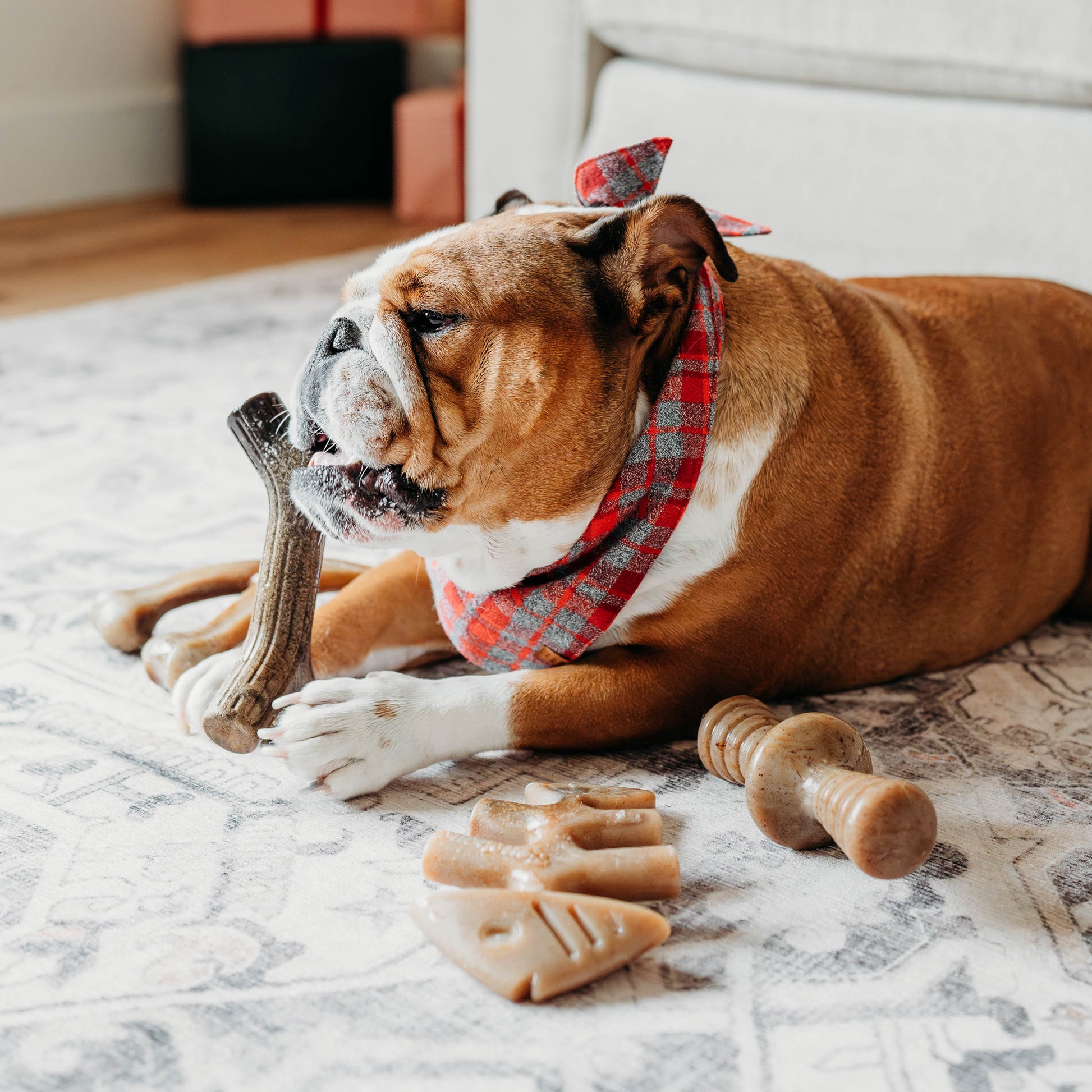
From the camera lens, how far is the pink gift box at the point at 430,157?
4125 millimetres

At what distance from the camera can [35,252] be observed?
3553mm

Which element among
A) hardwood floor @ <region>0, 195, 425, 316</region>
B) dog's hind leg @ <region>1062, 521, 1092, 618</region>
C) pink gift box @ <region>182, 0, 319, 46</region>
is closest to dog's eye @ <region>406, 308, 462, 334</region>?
dog's hind leg @ <region>1062, 521, 1092, 618</region>

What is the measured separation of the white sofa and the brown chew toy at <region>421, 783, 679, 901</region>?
51.2 inches

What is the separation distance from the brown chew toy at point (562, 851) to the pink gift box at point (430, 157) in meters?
3.32

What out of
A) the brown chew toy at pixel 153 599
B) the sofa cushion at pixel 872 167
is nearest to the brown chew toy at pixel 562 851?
the brown chew toy at pixel 153 599

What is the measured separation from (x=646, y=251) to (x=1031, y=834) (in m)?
0.61

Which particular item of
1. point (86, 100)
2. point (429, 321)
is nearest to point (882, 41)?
point (429, 321)

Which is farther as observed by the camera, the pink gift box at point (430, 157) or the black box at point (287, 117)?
the black box at point (287, 117)

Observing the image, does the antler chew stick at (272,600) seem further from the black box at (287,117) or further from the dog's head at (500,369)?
the black box at (287,117)

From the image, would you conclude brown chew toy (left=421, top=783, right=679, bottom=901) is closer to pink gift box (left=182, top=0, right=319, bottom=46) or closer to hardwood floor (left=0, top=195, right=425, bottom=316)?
hardwood floor (left=0, top=195, right=425, bottom=316)

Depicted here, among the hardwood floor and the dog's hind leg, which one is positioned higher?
the dog's hind leg

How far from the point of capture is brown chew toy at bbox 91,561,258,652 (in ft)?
4.81

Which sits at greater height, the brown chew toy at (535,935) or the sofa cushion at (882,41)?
the sofa cushion at (882,41)

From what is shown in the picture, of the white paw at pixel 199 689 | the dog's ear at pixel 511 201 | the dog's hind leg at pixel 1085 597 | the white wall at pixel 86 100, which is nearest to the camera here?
the white paw at pixel 199 689
